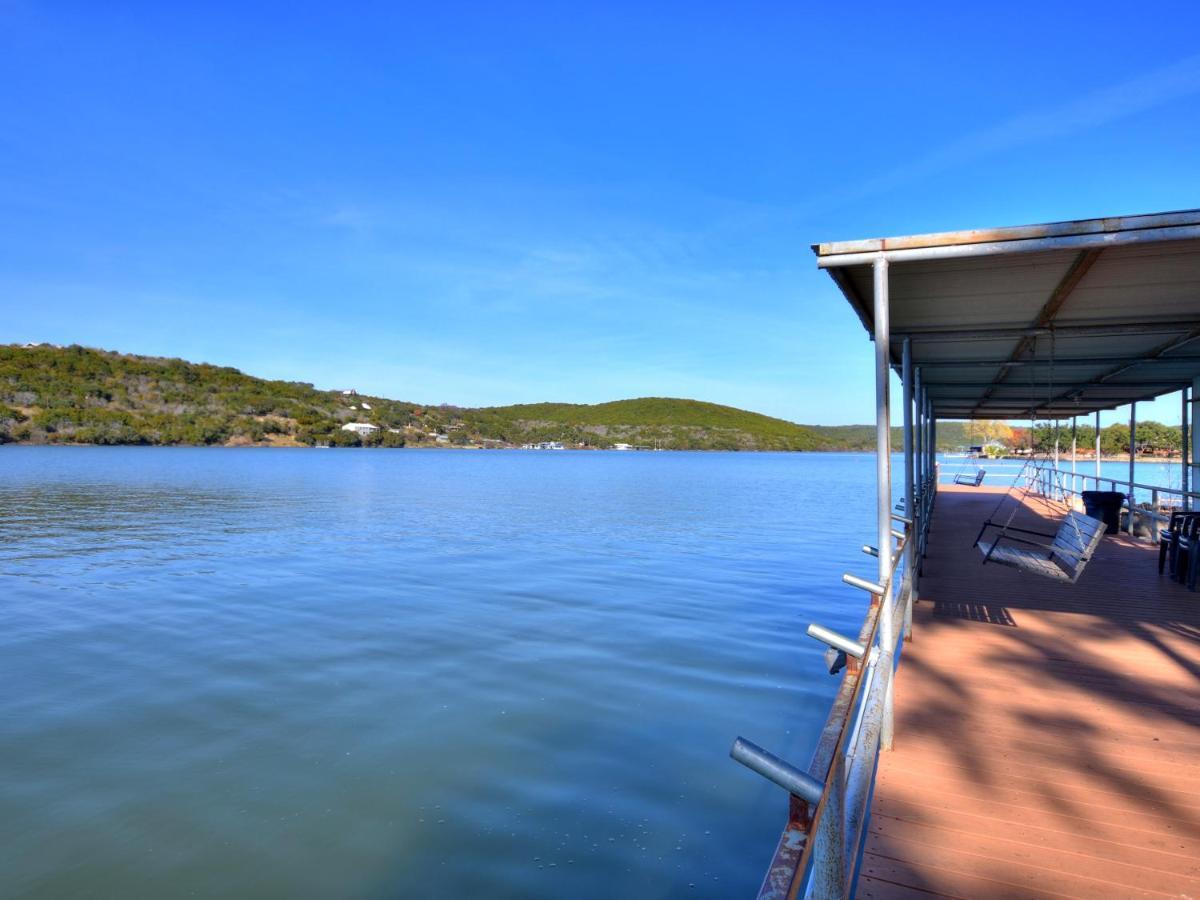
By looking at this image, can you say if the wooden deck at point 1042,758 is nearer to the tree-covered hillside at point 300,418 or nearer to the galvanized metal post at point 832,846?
the galvanized metal post at point 832,846

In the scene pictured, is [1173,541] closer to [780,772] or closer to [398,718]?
[398,718]

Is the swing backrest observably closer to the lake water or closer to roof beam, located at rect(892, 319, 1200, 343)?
roof beam, located at rect(892, 319, 1200, 343)

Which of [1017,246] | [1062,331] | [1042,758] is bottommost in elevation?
[1042,758]

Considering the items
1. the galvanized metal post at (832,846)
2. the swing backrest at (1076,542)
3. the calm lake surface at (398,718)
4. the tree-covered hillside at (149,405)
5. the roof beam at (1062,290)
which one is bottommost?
the calm lake surface at (398,718)

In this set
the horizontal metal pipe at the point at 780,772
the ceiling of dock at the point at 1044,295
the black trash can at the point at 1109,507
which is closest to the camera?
the horizontal metal pipe at the point at 780,772

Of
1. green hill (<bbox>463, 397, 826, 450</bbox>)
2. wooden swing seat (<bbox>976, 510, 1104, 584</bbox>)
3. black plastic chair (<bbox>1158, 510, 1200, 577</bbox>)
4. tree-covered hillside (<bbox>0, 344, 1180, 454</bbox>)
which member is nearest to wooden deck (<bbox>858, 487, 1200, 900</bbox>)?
wooden swing seat (<bbox>976, 510, 1104, 584</bbox>)

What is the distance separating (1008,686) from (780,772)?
345cm

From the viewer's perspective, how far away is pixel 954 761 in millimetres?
3072

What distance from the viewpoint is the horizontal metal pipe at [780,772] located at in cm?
129

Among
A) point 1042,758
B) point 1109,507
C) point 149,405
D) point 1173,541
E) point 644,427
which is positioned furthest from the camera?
point 644,427

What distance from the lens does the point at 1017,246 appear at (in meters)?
3.36

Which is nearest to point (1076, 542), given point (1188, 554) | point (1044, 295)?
point (1188, 554)

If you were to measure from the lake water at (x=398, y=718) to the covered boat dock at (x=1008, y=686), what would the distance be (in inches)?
43.0

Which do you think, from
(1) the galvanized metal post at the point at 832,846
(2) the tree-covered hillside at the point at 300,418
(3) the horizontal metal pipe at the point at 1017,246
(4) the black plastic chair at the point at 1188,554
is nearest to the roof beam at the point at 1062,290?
(3) the horizontal metal pipe at the point at 1017,246
